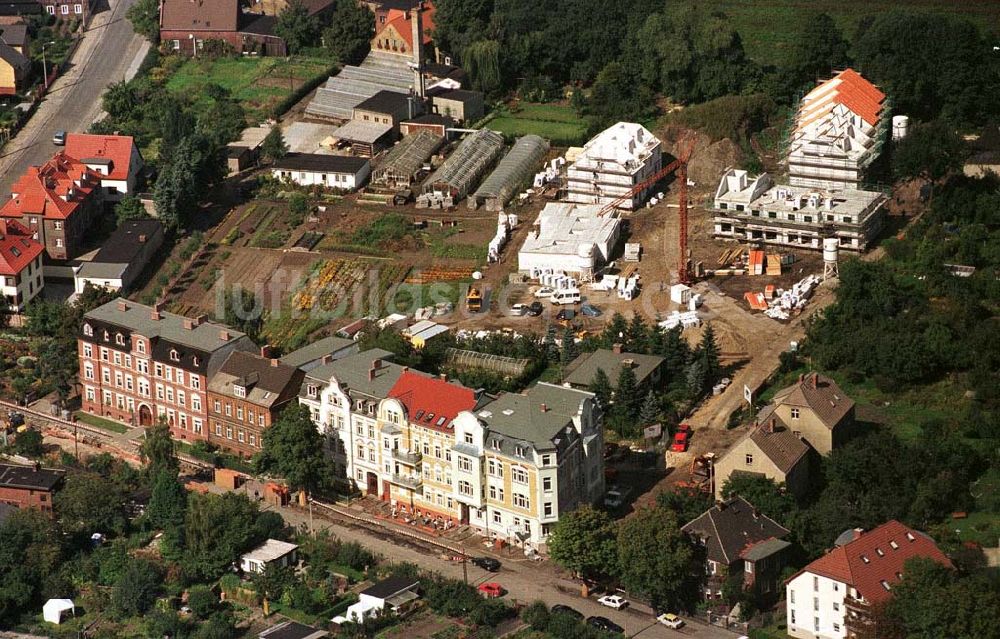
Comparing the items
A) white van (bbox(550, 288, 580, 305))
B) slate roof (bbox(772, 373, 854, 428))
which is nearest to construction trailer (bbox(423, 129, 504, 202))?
white van (bbox(550, 288, 580, 305))

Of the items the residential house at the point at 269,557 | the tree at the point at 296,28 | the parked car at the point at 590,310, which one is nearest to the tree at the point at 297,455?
the residential house at the point at 269,557

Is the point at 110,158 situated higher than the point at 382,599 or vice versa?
the point at 110,158

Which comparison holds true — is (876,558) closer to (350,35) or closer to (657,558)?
(657,558)

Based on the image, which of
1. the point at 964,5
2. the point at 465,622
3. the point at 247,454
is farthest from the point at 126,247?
the point at 964,5

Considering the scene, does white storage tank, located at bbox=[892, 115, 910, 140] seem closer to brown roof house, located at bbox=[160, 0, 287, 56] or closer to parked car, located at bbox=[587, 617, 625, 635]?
brown roof house, located at bbox=[160, 0, 287, 56]

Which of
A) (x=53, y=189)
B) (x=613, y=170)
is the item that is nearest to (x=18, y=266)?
(x=53, y=189)

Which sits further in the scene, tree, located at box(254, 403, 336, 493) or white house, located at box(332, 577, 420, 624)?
tree, located at box(254, 403, 336, 493)
